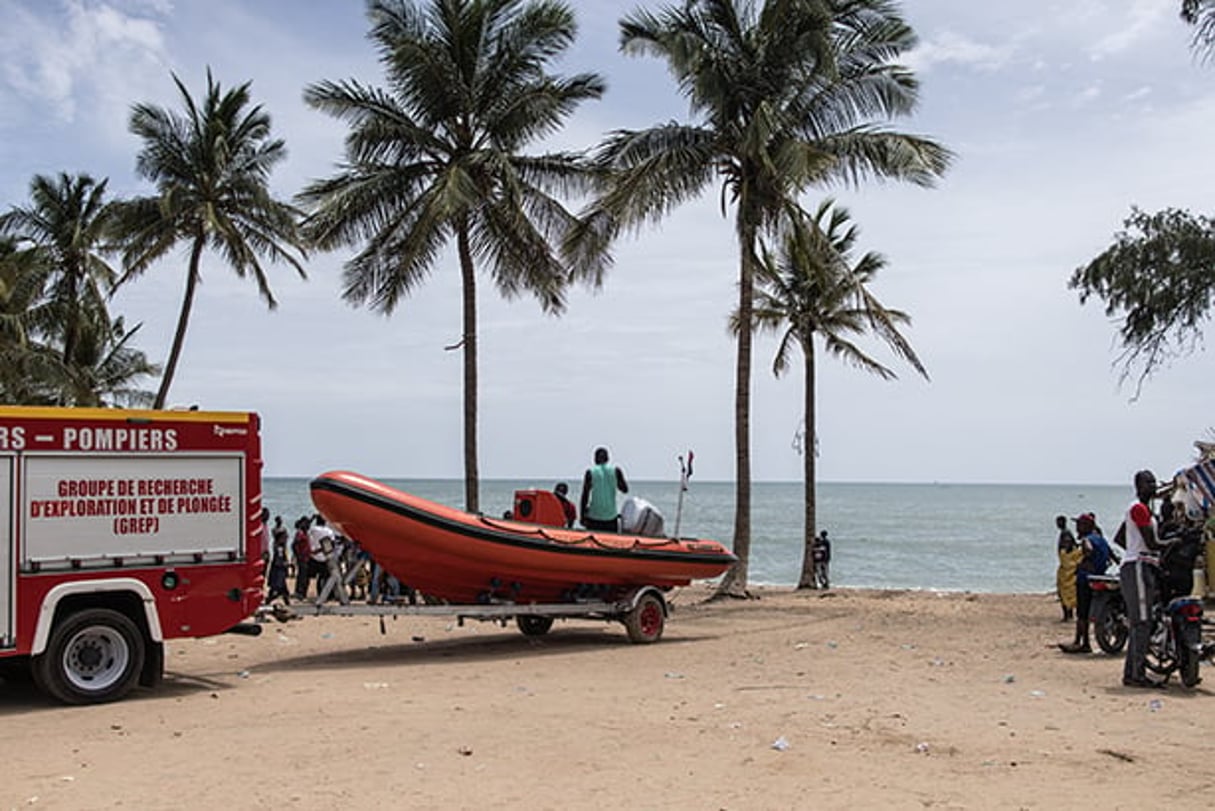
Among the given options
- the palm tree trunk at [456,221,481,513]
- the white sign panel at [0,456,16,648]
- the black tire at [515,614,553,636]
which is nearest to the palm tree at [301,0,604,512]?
the palm tree trunk at [456,221,481,513]

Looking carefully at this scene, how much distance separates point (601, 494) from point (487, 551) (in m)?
2.51

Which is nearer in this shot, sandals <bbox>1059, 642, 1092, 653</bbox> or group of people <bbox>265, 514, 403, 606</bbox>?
sandals <bbox>1059, 642, 1092, 653</bbox>

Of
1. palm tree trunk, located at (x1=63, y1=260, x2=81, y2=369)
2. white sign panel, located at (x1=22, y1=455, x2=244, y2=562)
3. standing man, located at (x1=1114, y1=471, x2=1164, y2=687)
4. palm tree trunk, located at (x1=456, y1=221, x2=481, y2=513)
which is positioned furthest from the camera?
palm tree trunk, located at (x1=63, y1=260, x2=81, y2=369)

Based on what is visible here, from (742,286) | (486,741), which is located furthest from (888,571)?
(486,741)

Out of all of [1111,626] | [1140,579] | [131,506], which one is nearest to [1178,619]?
[1140,579]

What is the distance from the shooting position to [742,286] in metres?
21.9

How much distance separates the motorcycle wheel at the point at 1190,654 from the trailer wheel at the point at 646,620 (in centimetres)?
609

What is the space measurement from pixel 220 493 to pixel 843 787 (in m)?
6.45

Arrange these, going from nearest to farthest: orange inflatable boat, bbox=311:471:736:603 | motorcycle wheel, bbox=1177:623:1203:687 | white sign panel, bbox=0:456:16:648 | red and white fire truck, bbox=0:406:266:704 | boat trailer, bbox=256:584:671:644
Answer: white sign panel, bbox=0:456:16:648 → red and white fire truck, bbox=0:406:266:704 → motorcycle wheel, bbox=1177:623:1203:687 → boat trailer, bbox=256:584:671:644 → orange inflatable boat, bbox=311:471:736:603

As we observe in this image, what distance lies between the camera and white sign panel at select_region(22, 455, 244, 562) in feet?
32.0

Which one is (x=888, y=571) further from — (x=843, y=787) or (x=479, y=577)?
(x=843, y=787)

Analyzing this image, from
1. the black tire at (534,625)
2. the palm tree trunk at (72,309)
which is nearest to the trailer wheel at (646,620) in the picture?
the black tire at (534,625)

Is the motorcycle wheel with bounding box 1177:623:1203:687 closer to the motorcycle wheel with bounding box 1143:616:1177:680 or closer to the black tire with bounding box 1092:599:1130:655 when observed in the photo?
the motorcycle wheel with bounding box 1143:616:1177:680

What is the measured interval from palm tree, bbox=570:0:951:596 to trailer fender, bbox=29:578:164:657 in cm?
1234
